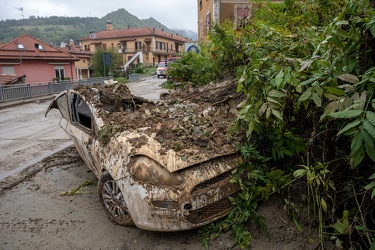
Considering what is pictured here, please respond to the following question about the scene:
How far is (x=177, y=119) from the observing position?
3934 mm

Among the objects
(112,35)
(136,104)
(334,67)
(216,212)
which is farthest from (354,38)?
(112,35)

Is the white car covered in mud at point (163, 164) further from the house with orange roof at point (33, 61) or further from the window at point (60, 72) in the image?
the window at point (60, 72)

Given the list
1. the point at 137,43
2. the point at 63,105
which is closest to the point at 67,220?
the point at 63,105

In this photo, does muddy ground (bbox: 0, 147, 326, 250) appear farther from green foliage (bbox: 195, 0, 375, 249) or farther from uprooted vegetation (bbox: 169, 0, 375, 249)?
green foliage (bbox: 195, 0, 375, 249)

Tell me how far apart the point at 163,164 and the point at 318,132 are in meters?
1.55

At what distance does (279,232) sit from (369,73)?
69.6 inches

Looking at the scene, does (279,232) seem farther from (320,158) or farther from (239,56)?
(239,56)

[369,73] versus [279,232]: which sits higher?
[369,73]

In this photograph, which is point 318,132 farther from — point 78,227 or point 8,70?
point 8,70

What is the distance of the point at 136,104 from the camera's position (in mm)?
5000

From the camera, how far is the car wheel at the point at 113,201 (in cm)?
323

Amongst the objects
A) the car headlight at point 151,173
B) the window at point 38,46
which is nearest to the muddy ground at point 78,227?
the car headlight at point 151,173

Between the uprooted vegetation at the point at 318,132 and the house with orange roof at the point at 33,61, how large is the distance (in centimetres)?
2443

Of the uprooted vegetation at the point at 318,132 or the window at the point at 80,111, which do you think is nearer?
the uprooted vegetation at the point at 318,132
